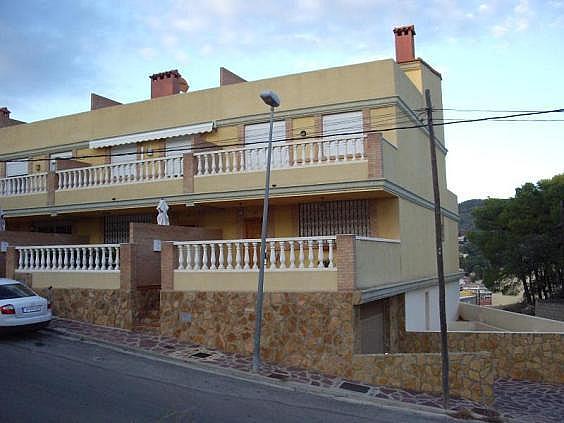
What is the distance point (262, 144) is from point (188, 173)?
2423 mm

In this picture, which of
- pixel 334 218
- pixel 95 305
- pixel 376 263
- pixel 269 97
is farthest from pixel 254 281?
pixel 95 305

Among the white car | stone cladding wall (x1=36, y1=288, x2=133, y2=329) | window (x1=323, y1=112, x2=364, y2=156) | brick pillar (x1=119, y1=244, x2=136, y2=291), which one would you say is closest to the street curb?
stone cladding wall (x1=36, y1=288, x2=133, y2=329)

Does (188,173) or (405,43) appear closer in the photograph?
(188,173)

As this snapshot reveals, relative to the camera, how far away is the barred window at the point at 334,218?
14945mm

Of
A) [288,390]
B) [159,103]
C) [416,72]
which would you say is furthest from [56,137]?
[288,390]

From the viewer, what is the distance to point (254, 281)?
11.6m

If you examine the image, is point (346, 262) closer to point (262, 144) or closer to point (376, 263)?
point (376, 263)

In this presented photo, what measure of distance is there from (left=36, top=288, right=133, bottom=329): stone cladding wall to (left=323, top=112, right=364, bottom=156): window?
665 centimetres

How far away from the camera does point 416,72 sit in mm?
18703

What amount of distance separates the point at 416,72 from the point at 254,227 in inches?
323

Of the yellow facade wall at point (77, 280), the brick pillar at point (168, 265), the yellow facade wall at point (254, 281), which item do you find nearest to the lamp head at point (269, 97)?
the yellow facade wall at point (254, 281)

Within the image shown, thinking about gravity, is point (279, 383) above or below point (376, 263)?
below

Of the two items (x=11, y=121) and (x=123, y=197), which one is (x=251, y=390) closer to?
(x=123, y=197)

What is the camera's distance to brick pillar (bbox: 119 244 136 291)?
1308cm
